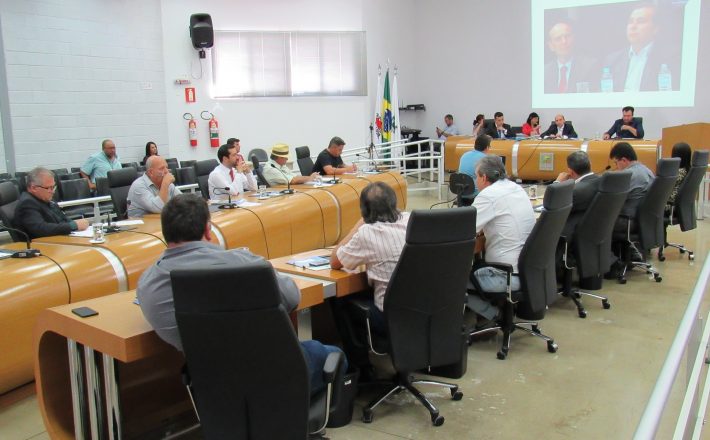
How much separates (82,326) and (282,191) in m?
3.95

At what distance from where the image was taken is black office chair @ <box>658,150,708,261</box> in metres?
5.33

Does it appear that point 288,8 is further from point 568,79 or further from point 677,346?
point 677,346

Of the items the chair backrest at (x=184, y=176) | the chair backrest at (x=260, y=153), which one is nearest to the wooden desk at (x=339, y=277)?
the chair backrest at (x=184, y=176)

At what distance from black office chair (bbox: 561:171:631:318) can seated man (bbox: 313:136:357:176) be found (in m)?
3.86

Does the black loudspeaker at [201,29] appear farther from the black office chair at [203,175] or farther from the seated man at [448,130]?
the seated man at [448,130]

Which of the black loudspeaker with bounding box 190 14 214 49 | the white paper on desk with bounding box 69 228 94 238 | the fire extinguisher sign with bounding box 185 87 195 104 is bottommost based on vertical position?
the white paper on desk with bounding box 69 228 94 238

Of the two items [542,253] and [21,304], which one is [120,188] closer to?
[21,304]

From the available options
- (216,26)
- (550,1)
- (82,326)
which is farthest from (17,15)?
(550,1)

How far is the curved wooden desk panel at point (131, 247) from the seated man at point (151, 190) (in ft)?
2.90

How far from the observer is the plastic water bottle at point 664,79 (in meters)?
10.7

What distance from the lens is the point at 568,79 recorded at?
11773 millimetres

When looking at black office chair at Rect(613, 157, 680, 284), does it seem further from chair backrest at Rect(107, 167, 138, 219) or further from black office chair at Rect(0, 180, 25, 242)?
black office chair at Rect(0, 180, 25, 242)

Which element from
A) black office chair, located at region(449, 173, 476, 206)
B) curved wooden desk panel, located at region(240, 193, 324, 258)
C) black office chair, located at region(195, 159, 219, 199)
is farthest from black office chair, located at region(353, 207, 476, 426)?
black office chair, located at region(195, 159, 219, 199)

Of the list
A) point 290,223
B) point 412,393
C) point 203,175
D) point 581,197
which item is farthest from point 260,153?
point 412,393
